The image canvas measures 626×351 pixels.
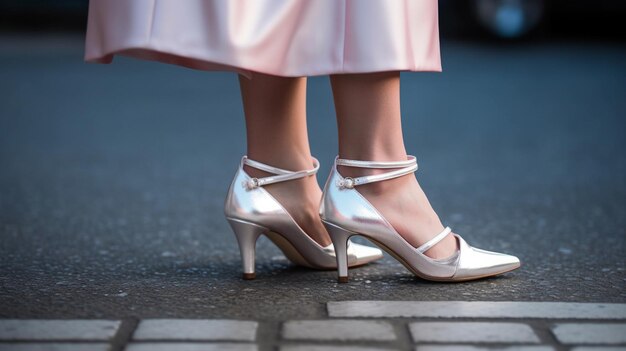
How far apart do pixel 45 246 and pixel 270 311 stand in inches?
34.7

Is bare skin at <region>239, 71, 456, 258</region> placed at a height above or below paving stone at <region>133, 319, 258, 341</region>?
above

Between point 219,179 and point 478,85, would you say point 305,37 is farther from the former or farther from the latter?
point 478,85

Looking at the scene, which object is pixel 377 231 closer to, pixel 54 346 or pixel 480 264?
pixel 480 264

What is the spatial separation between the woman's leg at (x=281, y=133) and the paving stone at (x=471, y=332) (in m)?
0.49

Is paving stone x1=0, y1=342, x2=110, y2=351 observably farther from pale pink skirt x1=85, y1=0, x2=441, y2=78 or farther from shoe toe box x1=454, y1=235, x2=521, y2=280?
shoe toe box x1=454, y1=235, x2=521, y2=280

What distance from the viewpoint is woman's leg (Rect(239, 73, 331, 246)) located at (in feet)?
6.57

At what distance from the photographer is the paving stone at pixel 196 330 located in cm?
153

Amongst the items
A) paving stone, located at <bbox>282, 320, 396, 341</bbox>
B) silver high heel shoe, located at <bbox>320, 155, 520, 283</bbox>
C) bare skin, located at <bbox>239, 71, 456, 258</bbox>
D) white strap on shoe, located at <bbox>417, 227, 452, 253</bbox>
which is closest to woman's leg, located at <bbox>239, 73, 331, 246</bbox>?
bare skin, located at <bbox>239, 71, 456, 258</bbox>

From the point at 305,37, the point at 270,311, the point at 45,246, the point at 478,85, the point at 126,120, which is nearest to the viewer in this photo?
the point at 270,311

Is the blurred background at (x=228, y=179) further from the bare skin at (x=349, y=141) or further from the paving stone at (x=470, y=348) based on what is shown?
the paving stone at (x=470, y=348)

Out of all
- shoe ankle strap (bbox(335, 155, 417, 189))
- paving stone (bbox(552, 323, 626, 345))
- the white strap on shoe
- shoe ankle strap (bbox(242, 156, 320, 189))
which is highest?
shoe ankle strap (bbox(335, 155, 417, 189))

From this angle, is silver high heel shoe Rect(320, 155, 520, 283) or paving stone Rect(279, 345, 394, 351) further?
silver high heel shoe Rect(320, 155, 520, 283)

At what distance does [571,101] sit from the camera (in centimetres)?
576

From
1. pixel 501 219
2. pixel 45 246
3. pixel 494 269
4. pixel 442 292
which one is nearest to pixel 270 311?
pixel 442 292
